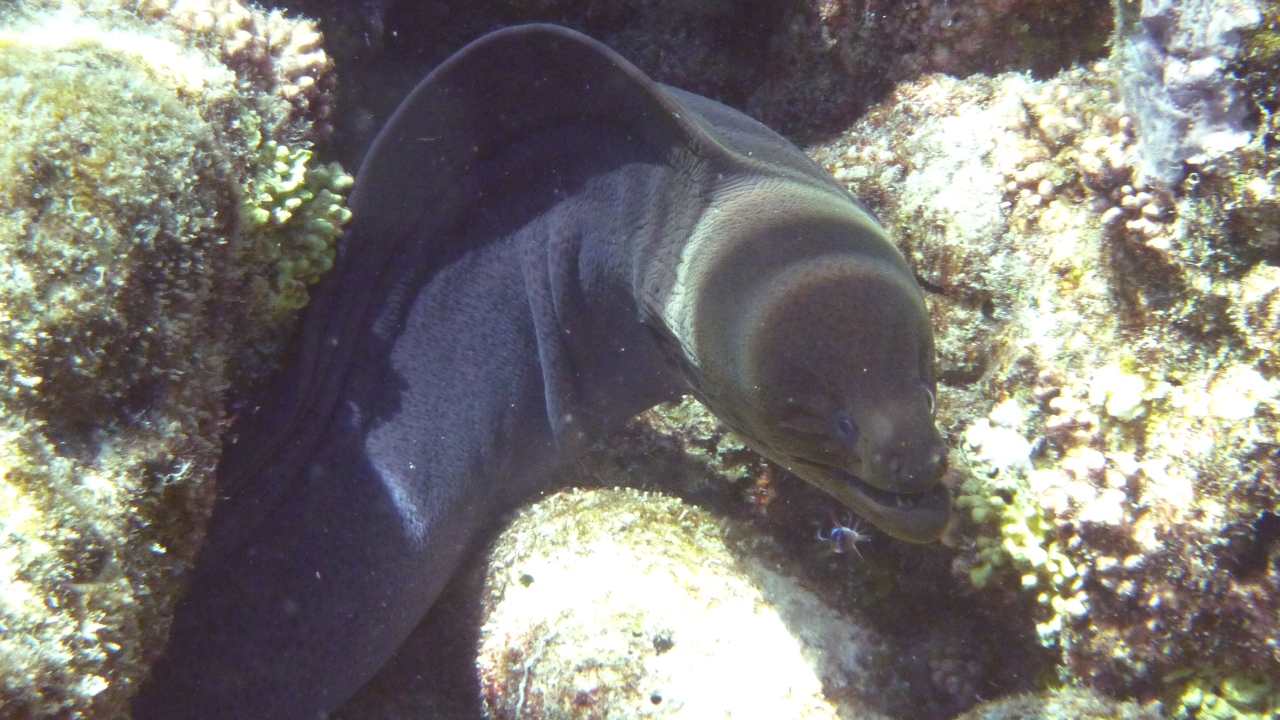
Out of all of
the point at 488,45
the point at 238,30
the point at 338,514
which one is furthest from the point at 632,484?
the point at 238,30

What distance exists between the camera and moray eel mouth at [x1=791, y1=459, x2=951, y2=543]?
2121mm

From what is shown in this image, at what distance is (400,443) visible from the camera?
9.94ft

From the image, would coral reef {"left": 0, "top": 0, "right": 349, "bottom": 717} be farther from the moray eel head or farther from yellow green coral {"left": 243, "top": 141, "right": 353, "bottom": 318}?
the moray eel head

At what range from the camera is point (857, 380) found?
2.14 meters

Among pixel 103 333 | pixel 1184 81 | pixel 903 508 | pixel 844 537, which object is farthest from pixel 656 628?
pixel 1184 81

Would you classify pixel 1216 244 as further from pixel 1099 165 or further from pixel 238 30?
pixel 238 30

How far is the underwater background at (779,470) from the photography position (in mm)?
1714

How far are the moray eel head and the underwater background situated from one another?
1.35 feet

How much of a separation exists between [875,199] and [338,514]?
271 cm

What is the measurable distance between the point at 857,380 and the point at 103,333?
2106 mm

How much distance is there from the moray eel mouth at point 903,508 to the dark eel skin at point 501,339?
2 centimetres

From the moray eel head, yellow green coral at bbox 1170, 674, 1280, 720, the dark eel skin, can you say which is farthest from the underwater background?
the moray eel head

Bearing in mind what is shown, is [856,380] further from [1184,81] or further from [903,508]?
[1184,81]

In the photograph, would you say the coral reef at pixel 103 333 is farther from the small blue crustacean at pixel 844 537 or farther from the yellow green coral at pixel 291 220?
the small blue crustacean at pixel 844 537
